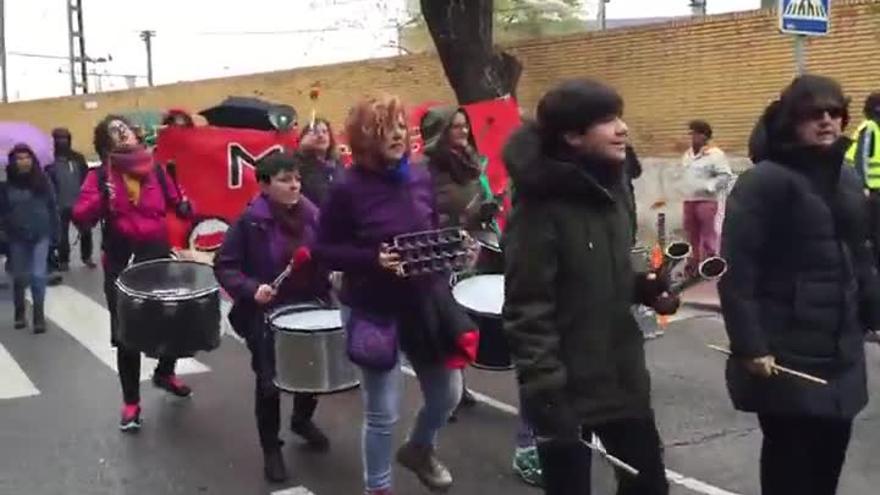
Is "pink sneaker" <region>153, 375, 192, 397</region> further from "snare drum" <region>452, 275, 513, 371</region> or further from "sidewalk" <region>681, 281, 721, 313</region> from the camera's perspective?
"sidewalk" <region>681, 281, 721, 313</region>

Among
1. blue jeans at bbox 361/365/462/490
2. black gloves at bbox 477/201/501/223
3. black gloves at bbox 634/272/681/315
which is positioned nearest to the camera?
black gloves at bbox 634/272/681/315

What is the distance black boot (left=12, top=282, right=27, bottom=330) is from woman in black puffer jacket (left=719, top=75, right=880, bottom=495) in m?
Answer: 8.17

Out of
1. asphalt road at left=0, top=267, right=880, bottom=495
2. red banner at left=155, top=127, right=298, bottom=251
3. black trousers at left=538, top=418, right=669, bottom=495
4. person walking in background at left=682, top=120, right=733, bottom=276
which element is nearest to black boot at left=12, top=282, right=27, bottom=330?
asphalt road at left=0, top=267, right=880, bottom=495

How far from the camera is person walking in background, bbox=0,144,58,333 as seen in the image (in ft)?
34.2

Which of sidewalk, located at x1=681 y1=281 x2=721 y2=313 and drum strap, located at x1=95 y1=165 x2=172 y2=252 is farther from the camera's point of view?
sidewalk, located at x1=681 y1=281 x2=721 y2=313

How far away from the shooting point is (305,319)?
16.9 feet

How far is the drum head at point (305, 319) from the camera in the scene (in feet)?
16.3

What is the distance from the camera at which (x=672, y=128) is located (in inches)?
657

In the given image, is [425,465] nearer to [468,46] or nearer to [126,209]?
[126,209]

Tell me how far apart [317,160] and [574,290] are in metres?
4.09

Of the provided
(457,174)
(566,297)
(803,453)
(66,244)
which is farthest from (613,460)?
(66,244)

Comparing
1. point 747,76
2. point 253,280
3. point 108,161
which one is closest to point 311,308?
point 253,280

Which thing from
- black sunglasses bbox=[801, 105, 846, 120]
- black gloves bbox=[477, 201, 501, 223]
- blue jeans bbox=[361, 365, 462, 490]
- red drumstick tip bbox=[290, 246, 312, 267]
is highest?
black sunglasses bbox=[801, 105, 846, 120]

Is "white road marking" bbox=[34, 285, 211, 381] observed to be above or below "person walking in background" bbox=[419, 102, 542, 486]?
below
